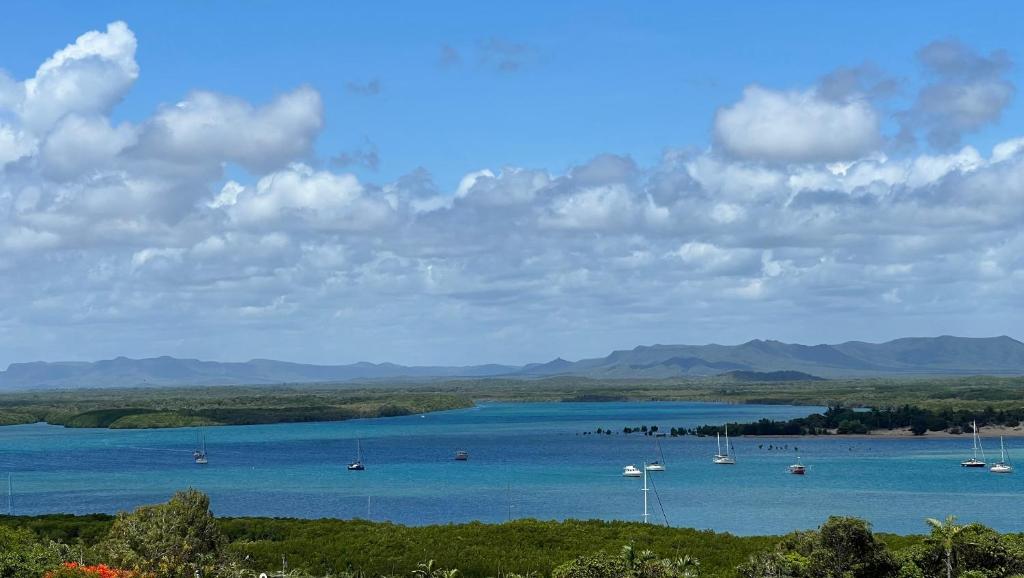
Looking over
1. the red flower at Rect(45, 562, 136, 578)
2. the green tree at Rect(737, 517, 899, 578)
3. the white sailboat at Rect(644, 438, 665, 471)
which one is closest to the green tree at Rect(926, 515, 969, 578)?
A: the green tree at Rect(737, 517, 899, 578)

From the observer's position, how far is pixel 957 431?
645ft

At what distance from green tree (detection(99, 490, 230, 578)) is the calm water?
48.4 metres

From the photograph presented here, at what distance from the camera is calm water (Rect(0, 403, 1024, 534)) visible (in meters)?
102

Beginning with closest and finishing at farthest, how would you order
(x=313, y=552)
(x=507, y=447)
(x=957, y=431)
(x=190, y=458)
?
(x=313, y=552) → (x=190, y=458) → (x=507, y=447) → (x=957, y=431)

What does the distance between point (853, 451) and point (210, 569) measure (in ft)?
454

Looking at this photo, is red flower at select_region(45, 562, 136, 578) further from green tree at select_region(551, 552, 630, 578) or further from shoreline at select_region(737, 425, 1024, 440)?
shoreline at select_region(737, 425, 1024, 440)

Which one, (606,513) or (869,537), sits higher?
(869,537)

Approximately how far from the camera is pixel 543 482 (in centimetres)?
12694

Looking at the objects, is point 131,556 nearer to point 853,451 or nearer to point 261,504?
point 261,504

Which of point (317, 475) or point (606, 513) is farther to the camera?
point (317, 475)

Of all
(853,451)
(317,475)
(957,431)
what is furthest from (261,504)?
(957,431)

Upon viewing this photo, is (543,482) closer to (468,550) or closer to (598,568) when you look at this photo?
(468,550)

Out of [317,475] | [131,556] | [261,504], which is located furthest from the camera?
[317,475]

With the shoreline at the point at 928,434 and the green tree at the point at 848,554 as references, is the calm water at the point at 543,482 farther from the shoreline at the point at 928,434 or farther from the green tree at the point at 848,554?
the green tree at the point at 848,554
